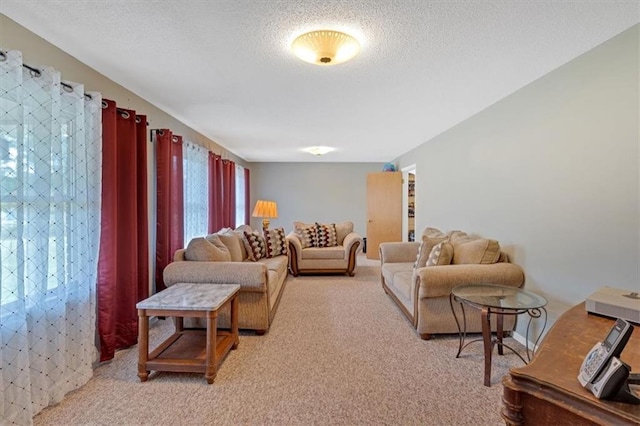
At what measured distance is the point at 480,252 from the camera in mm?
2902

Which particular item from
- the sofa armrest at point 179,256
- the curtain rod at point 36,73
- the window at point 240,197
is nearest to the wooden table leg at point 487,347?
the sofa armrest at point 179,256

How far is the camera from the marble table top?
212 cm

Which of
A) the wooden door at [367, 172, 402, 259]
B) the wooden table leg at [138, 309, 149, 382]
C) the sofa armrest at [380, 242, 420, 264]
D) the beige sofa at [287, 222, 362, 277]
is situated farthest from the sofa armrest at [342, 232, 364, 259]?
the wooden table leg at [138, 309, 149, 382]

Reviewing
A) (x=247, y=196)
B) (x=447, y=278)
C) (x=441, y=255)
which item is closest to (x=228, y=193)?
(x=247, y=196)

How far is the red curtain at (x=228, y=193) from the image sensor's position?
555cm

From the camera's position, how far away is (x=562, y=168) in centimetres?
235

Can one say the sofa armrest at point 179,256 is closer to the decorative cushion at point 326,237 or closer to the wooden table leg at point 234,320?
the wooden table leg at point 234,320

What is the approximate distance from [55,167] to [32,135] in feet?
0.79

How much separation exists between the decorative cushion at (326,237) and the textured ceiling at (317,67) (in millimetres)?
2484

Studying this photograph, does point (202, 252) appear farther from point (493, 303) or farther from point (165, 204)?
point (493, 303)

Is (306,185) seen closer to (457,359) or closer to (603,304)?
(457,359)

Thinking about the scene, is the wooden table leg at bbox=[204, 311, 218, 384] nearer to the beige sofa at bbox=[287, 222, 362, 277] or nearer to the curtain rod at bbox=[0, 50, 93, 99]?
the curtain rod at bbox=[0, 50, 93, 99]

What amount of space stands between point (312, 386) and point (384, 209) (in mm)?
5112

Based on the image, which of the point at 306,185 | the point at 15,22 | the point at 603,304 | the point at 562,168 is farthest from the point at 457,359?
the point at 306,185
